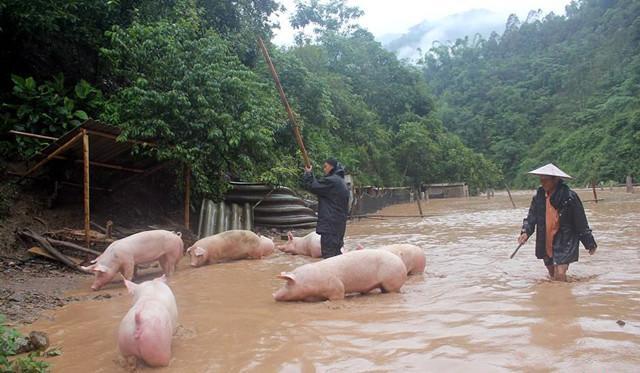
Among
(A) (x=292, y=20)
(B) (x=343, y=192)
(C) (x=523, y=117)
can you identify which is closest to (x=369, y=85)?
(A) (x=292, y=20)

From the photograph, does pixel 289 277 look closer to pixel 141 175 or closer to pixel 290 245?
pixel 290 245

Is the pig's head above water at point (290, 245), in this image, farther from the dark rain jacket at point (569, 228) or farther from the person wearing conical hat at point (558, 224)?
the dark rain jacket at point (569, 228)

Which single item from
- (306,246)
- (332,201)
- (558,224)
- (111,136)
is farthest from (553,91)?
(111,136)

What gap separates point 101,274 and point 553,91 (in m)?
71.7

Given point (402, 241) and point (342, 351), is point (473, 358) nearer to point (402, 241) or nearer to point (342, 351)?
point (342, 351)

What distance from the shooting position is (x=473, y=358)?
3.29 meters

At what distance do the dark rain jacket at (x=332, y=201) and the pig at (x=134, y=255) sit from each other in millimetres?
2281

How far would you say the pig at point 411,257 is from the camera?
22.3ft

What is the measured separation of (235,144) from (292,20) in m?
28.1

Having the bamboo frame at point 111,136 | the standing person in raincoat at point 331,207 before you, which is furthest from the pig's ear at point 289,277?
the bamboo frame at point 111,136

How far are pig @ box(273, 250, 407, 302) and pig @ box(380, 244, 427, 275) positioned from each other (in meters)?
0.95

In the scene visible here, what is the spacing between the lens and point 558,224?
19.6 feet

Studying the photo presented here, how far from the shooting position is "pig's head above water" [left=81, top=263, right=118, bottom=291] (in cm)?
635

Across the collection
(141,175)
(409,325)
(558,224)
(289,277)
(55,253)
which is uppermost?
(141,175)
